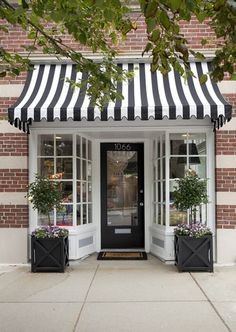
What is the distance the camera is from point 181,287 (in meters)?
6.79

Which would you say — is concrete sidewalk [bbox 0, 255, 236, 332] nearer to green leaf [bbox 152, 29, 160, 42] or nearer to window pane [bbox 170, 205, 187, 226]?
window pane [bbox 170, 205, 187, 226]

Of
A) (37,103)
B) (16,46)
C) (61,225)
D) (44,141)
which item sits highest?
(16,46)

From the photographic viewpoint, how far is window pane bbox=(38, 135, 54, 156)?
8.84 metres

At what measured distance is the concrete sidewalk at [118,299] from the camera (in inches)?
202

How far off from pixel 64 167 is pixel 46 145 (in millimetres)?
569

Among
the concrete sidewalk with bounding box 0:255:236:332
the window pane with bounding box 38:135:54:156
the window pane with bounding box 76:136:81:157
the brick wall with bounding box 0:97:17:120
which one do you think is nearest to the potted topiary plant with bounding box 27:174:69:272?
the concrete sidewalk with bounding box 0:255:236:332

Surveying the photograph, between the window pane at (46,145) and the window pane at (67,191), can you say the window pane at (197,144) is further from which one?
the window pane at (46,145)

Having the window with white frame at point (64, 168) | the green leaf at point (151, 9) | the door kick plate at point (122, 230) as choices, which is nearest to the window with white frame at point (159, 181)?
the door kick plate at point (122, 230)

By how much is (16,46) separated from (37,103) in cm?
181

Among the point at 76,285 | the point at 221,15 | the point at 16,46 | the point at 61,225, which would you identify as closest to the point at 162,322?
the point at 76,285

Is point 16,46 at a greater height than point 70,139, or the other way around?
point 16,46

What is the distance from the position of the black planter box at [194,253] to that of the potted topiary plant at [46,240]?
2.08m

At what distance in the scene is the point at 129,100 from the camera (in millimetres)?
7820

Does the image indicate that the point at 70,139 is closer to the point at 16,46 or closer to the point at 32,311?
the point at 16,46
